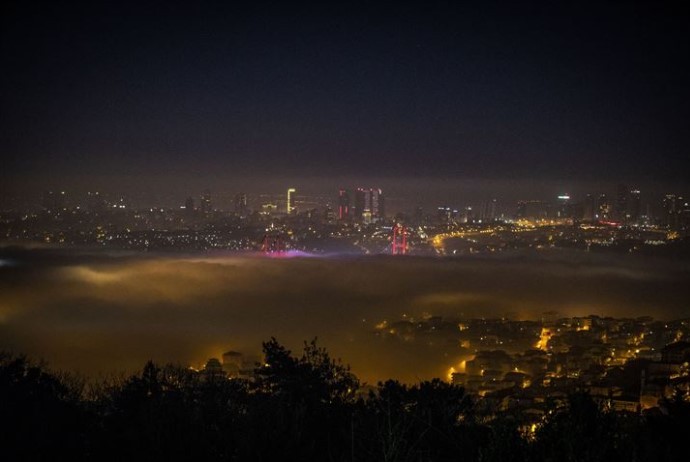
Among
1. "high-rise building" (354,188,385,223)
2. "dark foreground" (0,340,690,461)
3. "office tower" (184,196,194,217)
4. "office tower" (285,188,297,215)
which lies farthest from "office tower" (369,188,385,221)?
"dark foreground" (0,340,690,461)

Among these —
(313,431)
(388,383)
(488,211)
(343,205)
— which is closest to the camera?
(313,431)

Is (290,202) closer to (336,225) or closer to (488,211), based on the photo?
(336,225)

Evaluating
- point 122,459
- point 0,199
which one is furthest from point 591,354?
point 0,199

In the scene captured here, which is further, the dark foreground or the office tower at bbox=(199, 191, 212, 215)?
the office tower at bbox=(199, 191, 212, 215)

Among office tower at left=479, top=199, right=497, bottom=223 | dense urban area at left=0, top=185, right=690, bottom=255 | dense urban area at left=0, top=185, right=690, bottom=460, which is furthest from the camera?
office tower at left=479, top=199, right=497, bottom=223

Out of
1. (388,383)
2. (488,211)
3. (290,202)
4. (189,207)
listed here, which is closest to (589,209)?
(488,211)

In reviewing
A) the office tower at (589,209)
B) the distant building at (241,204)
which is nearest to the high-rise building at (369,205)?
the distant building at (241,204)

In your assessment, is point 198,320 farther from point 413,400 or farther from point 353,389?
point 413,400

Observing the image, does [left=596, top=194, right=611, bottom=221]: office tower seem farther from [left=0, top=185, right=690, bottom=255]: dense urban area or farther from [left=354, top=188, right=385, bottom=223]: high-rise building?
[left=354, top=188, right=385, bottom=223]: high-rise building
